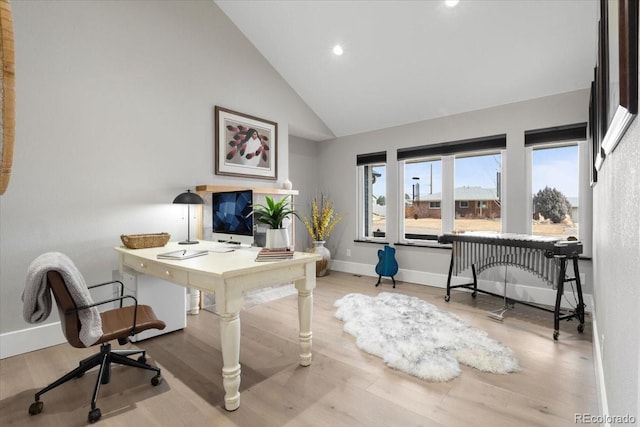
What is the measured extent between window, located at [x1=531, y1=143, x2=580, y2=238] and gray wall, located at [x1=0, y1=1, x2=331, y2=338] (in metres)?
3.75

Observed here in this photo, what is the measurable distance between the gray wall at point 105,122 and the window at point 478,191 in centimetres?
314

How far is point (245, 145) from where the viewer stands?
162 inches

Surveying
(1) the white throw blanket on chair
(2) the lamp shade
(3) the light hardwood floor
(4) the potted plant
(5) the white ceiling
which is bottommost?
(3) the light hardwood floor

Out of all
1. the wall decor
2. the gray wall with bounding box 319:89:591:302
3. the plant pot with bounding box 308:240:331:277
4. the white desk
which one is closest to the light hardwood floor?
the white desk

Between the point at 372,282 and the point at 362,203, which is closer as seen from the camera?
the point at 372,282

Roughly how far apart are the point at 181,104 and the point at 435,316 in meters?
3.53

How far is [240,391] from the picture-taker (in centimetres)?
196

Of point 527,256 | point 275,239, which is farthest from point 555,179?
point 275,239

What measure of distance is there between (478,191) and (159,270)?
3.84m

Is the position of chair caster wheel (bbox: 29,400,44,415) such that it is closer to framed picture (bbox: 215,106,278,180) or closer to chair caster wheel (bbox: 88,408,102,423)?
chair caster wheel (bbox: 88,408,102,423)

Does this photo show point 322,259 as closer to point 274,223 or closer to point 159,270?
point 274,223

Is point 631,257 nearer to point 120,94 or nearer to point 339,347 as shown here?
point 339,347

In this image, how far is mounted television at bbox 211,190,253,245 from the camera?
101 inches

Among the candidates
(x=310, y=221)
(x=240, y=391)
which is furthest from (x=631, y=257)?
(x=310, y=221)
